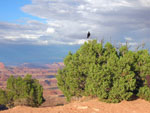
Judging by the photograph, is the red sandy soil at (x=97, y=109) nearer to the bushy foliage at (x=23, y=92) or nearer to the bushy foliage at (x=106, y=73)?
the bushy foliage at (x=106, y=73)

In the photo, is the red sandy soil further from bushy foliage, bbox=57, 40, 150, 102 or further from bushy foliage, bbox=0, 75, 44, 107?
bushy foliage, bbox=0, 75, 44, 107

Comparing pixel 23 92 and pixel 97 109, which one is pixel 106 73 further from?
pixel 23 92

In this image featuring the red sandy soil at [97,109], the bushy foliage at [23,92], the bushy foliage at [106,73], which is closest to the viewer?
the red sandy soil at [97,109]

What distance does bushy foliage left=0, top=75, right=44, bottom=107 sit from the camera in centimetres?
2834

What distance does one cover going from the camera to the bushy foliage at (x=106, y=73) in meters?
17.5

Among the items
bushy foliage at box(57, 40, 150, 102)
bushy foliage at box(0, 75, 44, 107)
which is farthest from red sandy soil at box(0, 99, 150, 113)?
bushy foliage at box(0, 75, 44, 107)

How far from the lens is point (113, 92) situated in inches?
687

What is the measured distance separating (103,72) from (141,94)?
4.56 meters

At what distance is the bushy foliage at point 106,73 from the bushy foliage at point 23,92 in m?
5.73

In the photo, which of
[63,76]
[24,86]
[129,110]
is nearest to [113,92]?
[129,110]

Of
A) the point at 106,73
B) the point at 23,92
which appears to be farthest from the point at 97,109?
the point at 23,92

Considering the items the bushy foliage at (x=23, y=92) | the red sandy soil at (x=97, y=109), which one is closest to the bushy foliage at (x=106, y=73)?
the red sandy soil at (x=97, y=109)

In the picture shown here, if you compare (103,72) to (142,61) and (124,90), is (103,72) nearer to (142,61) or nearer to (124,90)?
(124,90)

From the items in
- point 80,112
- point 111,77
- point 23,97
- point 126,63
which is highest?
point 126,63
